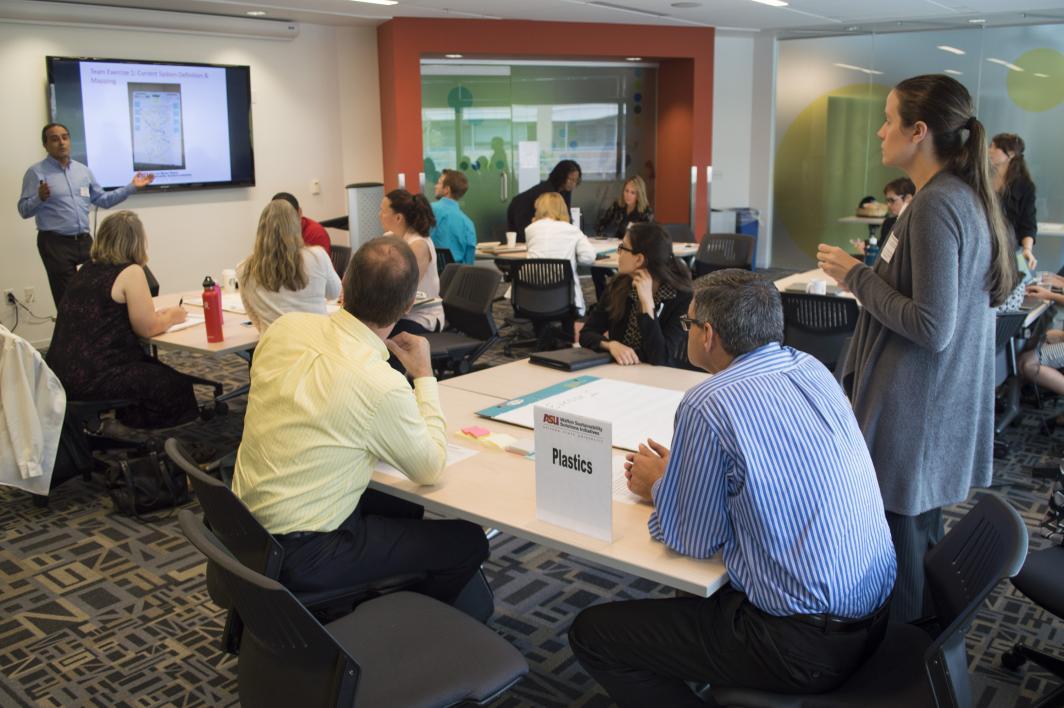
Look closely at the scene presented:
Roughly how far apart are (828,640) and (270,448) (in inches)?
54.9

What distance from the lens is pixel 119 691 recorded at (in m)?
2.89

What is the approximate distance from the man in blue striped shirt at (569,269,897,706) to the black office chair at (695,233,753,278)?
5.51 meters

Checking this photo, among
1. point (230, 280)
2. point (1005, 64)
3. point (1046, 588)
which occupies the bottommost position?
point (1046, 588)

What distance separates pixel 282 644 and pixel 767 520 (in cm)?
100

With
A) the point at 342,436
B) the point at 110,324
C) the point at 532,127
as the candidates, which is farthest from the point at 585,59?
the point at 342,436

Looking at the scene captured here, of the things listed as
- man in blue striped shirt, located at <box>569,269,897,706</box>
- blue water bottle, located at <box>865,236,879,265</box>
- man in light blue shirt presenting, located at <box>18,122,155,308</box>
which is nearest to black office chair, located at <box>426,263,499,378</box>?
blue water bottle, located at <box>865,236,879,265</box>

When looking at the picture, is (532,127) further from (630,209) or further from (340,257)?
(340,257)

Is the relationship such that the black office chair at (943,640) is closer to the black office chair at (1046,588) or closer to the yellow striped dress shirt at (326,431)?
the black office chair at (1046,588)

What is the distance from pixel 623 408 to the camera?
9.73 ft

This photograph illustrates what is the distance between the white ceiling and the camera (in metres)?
8.16

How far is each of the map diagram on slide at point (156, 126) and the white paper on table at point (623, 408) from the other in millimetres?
6421

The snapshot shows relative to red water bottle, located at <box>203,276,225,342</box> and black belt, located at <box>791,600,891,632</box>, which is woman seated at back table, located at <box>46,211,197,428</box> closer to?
red water bottle, located at <box>203,276,225,342</box>

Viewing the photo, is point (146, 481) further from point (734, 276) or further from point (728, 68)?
point (728, 68)

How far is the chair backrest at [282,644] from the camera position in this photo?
168cm
